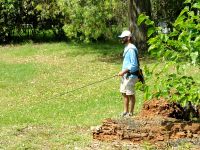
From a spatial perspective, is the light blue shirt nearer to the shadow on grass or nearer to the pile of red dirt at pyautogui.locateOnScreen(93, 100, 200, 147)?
the pile of red dirt at pyautogui.locateOnScreen(93, 100, 200, 147)

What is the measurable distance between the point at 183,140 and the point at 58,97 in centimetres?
719

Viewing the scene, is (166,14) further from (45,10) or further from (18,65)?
(18,65)

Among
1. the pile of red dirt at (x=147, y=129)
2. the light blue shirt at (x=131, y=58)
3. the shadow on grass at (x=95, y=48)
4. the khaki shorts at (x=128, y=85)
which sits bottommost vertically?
the shadow on grass at (x=95, y=48)

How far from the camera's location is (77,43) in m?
30.1

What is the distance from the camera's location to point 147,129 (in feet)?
27.3

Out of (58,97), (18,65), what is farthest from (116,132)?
(18,65)

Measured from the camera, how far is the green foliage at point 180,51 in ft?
23.1

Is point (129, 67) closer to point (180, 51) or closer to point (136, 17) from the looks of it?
point (180, 51)

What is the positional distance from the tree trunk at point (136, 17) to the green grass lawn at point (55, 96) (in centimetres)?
137

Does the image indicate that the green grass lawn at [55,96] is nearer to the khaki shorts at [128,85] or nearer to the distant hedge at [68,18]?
the khaki shorts at [128,85]

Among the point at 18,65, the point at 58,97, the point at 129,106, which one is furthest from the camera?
the point at 18,65

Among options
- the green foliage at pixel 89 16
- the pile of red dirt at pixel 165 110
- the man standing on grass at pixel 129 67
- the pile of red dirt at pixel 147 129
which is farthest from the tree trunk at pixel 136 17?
the pile of red dirt at pixel 147 129

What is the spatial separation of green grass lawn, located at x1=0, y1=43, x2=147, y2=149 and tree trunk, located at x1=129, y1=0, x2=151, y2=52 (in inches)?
53.7

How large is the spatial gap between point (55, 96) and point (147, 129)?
6.91 metres
